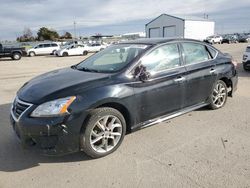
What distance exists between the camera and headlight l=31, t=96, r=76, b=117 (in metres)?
3.19

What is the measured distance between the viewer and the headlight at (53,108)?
10.5ft

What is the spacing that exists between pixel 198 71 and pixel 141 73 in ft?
Answer: 4.58

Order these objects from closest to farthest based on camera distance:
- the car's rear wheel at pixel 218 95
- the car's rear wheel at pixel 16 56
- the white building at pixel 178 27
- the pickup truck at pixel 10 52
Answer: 1. the car's rear wheel at pixel 218 95
2. the pickup truck at pixel 10 52
3. the car's rear wheel at pixel 16 56
4. the white building at pixel 178 27

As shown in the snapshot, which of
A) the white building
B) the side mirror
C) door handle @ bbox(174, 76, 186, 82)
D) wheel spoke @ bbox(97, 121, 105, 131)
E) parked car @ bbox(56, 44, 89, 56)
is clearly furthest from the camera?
the white building

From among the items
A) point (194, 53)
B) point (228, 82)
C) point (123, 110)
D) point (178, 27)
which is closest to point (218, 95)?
point (228, 82)

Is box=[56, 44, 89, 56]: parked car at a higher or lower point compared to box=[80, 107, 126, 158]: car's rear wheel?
higher

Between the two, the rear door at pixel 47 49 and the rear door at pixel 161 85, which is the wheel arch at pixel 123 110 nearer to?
the rear door at pixel 161 85

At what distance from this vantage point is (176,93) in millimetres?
4324

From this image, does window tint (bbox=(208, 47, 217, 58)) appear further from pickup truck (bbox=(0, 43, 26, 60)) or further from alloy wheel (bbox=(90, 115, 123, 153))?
pickup truck (bbox=(0, 43, 26, 60))

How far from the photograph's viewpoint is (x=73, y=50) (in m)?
28.3

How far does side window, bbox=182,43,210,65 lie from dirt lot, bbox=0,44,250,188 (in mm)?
1174

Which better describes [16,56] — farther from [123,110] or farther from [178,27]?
[178,27]

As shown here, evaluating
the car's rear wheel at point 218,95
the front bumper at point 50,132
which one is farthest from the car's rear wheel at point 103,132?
the car's rear wheel at point 218,95

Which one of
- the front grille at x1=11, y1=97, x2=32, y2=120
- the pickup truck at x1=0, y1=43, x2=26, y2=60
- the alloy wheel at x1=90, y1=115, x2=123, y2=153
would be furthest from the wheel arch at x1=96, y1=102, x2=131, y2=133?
the pickup truck at x1=0, y1=43, x2=26, y2=60
